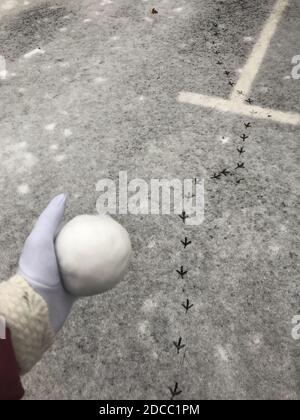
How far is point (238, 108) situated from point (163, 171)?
88cm

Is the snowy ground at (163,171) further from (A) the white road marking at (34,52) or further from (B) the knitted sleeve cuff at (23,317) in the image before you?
(B) the knitted sleeve cuff at (23,317)

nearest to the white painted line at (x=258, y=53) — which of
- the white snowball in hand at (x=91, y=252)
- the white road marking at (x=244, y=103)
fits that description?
the white road marking at (x=244, y=103)

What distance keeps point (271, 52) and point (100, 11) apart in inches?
69.6

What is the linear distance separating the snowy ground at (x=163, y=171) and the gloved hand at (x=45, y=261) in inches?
20.1

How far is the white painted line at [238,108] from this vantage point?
3092 mm

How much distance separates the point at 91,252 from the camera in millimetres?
1513

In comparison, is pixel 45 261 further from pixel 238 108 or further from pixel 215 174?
pixel 238 108

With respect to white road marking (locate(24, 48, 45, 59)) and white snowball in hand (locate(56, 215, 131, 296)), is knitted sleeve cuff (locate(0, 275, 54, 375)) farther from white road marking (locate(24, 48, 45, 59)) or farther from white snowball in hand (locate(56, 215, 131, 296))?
white road marking (locate(24, 48, 45, 59))
